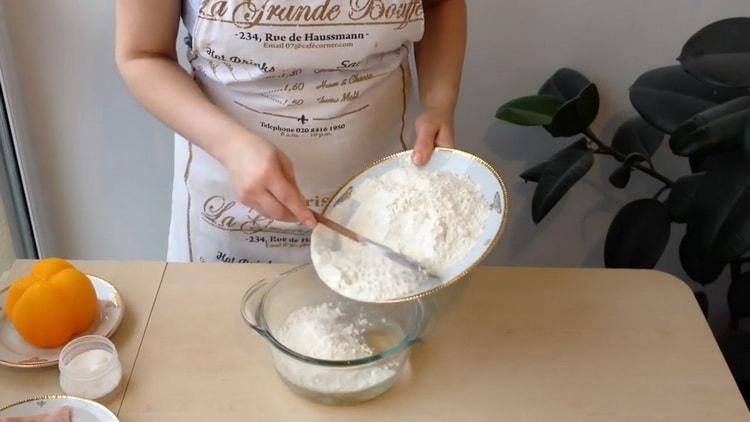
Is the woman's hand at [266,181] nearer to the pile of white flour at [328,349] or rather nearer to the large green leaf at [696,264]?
the pile of white flour at [328,349]

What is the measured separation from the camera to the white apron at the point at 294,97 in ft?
3.04

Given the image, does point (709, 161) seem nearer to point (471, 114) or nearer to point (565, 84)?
point (565, 84)

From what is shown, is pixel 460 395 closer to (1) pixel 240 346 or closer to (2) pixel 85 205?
(1) pixel 240 346

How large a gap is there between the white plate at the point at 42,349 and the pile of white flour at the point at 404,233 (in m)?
0.26

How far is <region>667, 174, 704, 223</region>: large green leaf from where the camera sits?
4.23ft

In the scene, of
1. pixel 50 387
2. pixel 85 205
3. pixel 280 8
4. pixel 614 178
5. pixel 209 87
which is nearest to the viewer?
pixel 50 387

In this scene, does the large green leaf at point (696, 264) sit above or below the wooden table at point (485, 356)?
below

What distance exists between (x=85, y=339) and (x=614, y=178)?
0.97 meters

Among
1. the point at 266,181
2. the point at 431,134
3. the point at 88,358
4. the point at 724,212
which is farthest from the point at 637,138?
the point at 88,358

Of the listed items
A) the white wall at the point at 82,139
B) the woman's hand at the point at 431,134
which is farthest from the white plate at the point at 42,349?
the white wall at the point at 82,139

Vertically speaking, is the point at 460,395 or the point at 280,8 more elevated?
the point at 280,8

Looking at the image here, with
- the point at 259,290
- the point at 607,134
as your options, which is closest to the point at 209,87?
the point at 259,290

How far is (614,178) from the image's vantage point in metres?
1.42

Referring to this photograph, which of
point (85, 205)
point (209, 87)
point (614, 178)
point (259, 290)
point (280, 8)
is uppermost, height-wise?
point (280, 8)
